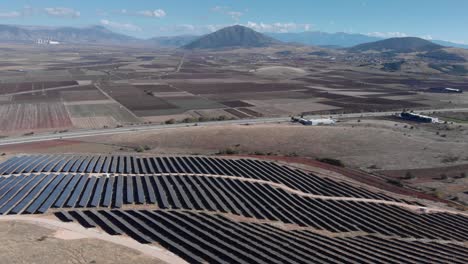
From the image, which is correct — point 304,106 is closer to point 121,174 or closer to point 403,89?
point 403,89

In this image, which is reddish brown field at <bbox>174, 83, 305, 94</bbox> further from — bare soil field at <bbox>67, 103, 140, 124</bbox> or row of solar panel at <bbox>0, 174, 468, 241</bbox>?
row of solar panel at <bbox>0, 174, 468, 241</bbox>

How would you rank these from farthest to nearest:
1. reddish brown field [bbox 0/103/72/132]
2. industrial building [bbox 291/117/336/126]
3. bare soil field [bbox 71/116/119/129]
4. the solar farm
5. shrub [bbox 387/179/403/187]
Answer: industrial building [bbox 291/117/336/126], bare soil field [bbox 71/116/119/129], reddish brown field [bbox 0/103/72/132], shrub [bbox 387/179/403/187], the solar farm

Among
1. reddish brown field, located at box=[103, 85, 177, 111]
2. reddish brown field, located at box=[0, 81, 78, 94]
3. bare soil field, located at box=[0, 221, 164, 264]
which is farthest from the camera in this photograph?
reddish brown field, located at box=[0, 81, 78, 94]

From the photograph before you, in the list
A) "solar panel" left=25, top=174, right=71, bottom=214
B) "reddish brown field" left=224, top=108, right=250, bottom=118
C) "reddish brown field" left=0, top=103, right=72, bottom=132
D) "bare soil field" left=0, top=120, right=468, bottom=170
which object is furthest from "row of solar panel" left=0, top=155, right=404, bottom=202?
"reddish brown field" left=224, top=108, right=250, bottom=118

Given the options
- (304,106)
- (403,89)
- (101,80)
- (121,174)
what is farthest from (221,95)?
(121,174)

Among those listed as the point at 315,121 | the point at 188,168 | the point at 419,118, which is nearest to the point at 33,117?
the point at 188,168

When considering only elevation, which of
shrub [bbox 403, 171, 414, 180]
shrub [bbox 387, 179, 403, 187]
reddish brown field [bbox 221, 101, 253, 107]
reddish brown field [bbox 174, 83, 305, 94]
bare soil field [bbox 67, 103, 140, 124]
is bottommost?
shrub [bbox 387, 179, 403, 187]
